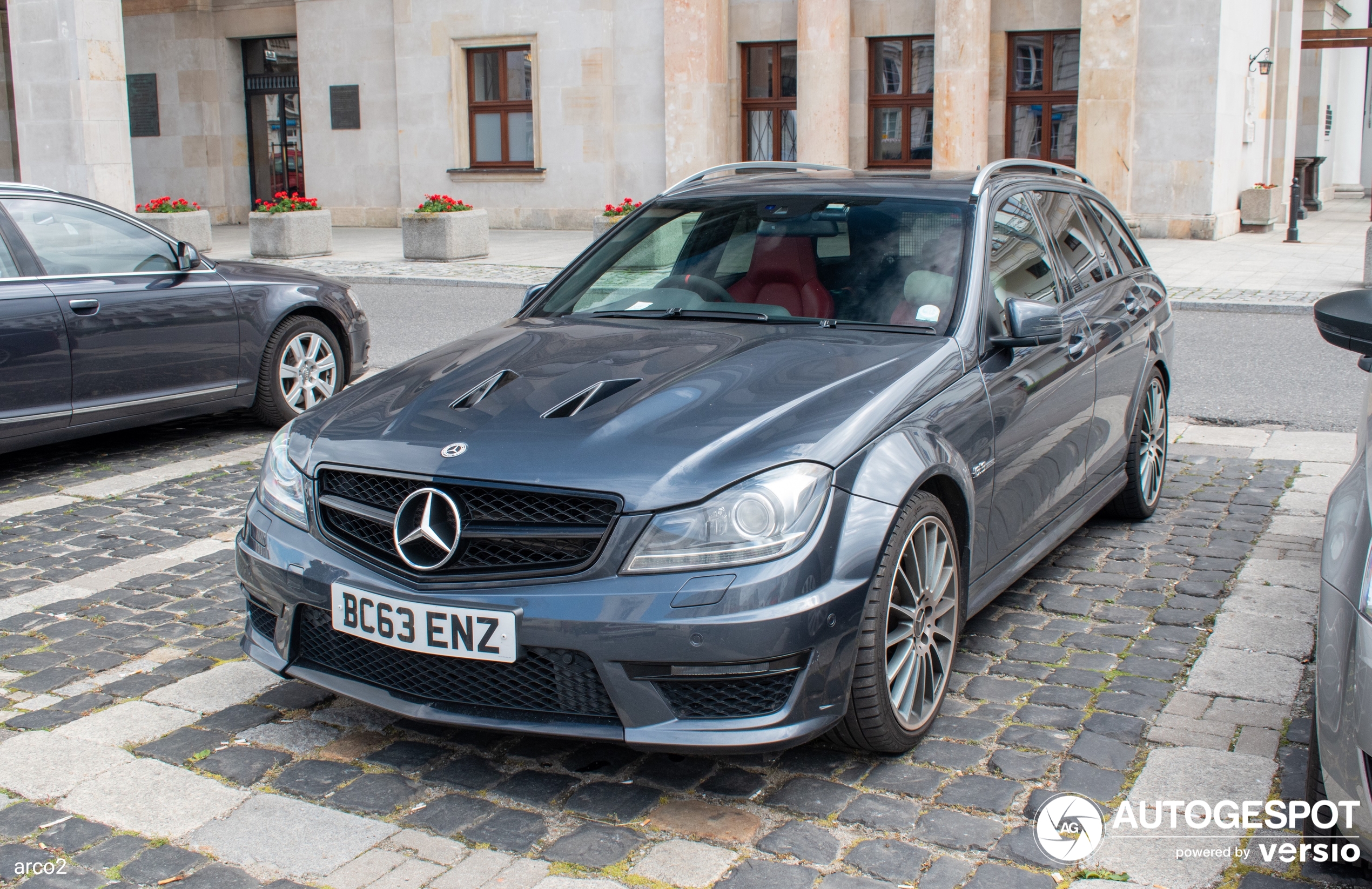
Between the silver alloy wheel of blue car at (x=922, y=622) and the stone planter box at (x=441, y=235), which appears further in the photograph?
the stone planter box at (x=441, y=235)

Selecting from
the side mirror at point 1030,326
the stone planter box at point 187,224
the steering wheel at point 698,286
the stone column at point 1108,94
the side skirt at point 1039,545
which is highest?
the stone column at point 1108,94

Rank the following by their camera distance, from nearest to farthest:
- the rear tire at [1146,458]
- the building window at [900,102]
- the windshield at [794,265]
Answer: the windshield at [794,265]
the rear tire at [1146,458]
the building window at [900,102]

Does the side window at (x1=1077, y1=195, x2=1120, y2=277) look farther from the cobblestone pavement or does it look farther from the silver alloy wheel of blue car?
the silver alloy wheel of blue car

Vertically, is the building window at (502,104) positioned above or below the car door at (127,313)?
above

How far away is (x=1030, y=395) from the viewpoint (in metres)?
4.47

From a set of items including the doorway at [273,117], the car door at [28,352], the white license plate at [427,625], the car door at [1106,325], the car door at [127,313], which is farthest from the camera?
the doorway at [273,117]

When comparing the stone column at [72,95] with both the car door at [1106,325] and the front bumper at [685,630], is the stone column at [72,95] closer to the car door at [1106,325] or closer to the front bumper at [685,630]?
the car door at [1106,325]

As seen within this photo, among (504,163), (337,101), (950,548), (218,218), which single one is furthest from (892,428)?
(218,218)

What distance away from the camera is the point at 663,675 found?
3.16 meters

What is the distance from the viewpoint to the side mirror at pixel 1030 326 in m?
4.25

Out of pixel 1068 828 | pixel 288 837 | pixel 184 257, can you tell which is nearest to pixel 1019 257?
pixel 1068 828

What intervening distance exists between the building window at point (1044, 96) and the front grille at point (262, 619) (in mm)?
20895

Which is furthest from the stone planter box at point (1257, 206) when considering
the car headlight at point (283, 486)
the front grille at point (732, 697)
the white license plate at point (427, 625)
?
the white license plate at point (427, 625)

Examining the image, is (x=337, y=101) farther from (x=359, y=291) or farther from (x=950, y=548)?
(x=950, y=548)
